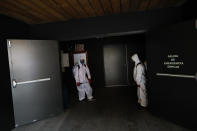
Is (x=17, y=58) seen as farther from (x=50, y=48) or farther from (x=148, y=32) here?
(x=148, y=32)

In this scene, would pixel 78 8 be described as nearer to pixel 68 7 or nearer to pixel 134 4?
pixel 68 7

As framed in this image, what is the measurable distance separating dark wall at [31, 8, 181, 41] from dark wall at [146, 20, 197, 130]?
0.47 metres

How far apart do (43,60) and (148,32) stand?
266 cm

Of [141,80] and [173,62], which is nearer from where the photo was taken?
[173,62]

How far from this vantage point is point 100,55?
6.57 m

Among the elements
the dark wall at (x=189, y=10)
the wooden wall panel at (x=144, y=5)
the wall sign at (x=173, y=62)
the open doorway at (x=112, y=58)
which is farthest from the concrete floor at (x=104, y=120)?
the wooden wall panel at (x=144, y=5)

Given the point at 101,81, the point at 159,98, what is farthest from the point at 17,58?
the point at 101,81

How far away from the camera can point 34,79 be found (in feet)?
10.9

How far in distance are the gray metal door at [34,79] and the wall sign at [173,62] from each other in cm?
266

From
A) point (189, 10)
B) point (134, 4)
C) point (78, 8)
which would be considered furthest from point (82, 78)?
point (189, 10)

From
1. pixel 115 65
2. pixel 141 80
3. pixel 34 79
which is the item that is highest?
pixel 115 65

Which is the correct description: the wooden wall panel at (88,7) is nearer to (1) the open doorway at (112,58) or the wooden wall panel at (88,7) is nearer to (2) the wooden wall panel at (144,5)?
(2) the wooden wall panel at (144,5)

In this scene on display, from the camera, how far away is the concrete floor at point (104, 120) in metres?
2.84

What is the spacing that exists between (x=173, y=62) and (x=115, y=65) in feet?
12.9
